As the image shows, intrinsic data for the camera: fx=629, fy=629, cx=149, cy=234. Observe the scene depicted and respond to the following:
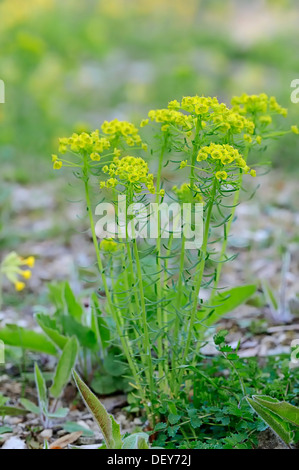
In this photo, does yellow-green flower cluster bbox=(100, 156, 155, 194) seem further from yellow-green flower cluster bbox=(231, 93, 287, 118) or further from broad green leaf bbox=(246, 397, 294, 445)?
broad green leaf bbox=(246, 397, 294, 445)

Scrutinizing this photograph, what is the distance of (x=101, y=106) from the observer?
421 centimetres

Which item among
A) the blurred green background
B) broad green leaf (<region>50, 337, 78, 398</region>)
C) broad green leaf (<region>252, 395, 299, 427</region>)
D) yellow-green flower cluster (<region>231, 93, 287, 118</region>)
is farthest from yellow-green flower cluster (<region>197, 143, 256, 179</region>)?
the blurred green background

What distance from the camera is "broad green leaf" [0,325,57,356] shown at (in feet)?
4.88

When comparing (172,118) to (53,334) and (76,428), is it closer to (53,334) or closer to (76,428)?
(53,334)

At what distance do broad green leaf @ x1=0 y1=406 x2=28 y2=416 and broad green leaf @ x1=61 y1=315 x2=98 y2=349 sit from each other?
0.66 feet

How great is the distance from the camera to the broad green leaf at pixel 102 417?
3.80 feet

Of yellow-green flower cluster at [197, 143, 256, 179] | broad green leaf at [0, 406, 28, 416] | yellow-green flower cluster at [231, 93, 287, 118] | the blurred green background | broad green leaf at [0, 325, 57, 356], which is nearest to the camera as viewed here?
yellow-green flower cluster at [197, 143, 256, 179]

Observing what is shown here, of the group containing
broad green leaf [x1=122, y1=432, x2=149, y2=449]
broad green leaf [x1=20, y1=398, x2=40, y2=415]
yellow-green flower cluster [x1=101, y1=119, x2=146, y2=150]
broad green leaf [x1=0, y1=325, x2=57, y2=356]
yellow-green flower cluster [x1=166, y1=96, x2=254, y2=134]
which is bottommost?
broad green leaf [x1=20, y1=398, x2=40, y2=415]

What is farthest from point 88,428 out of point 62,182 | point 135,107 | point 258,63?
point 258,63

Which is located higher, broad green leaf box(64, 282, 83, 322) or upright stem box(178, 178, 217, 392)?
upright stem box(178, 178, 217, 392)

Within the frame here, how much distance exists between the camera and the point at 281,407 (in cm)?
113

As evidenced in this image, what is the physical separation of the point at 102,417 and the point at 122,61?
464 cm

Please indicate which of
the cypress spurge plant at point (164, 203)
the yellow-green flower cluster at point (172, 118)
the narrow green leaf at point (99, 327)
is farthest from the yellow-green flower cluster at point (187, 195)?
the narrow green leaf at point (99, 327)

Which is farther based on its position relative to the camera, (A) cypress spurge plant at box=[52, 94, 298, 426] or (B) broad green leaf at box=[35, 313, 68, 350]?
(B) broad green leaf at box=[35, 313, 68, 350]
